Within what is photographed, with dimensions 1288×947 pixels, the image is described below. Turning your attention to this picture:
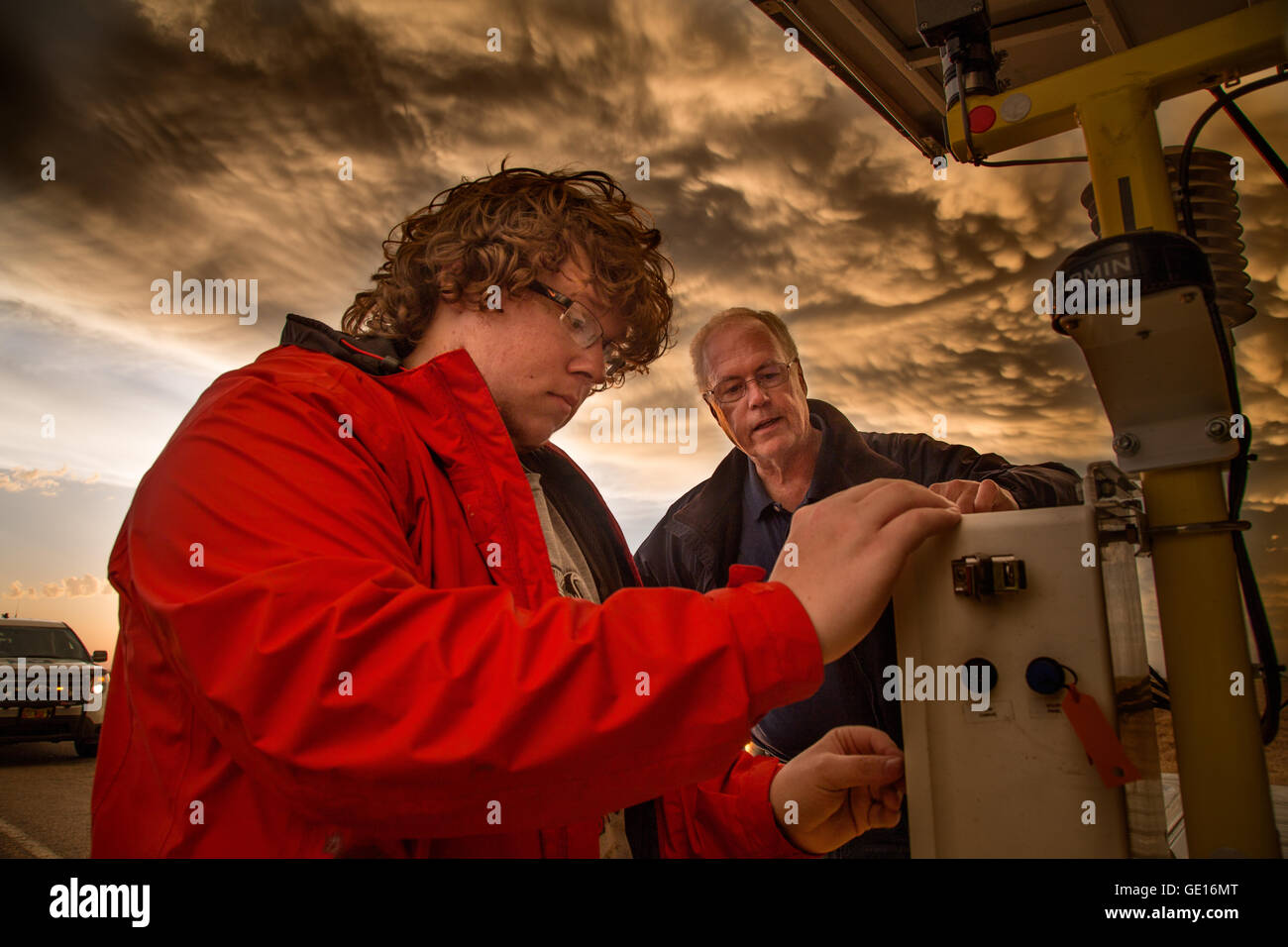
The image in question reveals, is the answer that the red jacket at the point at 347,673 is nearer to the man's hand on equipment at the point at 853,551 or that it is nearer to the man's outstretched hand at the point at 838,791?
the man's hand on equipment at the point at 853,551

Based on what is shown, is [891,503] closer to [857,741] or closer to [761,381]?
[857,741]

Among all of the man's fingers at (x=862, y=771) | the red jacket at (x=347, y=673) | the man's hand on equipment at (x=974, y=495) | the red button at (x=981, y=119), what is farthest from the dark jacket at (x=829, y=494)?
the red jacket at (x=347, y=673)

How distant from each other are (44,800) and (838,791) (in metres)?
5.01

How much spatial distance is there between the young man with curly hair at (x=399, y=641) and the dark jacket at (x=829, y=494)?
867mm

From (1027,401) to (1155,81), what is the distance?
4.68ft

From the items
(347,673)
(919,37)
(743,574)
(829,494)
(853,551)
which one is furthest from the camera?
(829,494)

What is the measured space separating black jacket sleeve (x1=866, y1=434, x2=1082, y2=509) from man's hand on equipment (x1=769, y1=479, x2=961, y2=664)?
1021 mm

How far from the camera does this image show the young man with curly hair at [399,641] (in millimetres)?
545

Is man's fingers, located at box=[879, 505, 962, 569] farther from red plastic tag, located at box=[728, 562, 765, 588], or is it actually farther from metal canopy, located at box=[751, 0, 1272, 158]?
metal canopy, located at box=[751, 0, 1272, 158]

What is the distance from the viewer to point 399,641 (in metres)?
0.56

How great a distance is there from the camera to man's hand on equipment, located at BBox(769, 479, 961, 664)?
654 mm

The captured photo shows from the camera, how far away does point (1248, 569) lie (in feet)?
2.76

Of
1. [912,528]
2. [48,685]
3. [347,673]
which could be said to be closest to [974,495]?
[912,528]
